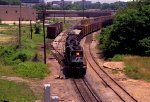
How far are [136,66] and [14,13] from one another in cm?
9853

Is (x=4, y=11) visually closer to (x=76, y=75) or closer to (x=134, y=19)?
(x=134, y=19)

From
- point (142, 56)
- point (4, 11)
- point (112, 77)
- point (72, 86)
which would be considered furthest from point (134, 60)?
point (4, 11)

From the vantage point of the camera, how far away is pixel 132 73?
36.6m

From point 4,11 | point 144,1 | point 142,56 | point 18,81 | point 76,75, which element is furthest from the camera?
point 4,11

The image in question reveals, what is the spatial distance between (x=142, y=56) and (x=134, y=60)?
3.71 m

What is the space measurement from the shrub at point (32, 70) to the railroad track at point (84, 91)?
3.88m

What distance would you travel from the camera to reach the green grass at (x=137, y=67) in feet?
117

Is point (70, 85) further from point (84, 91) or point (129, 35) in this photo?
point (129, 35)

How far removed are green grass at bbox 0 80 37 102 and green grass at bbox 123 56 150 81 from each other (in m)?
10.9

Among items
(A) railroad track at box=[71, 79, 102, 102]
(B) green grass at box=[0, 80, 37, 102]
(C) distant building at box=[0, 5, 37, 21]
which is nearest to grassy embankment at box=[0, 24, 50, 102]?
(B) green grass at box=[0, 80, 37, 102]

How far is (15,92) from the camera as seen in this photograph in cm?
2759

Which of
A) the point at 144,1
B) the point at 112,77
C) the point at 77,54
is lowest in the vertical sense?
the point at 112,77

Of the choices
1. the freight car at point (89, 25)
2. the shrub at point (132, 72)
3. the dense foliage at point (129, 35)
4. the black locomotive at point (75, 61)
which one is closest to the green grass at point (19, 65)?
the black locomotive at point (75, 61)

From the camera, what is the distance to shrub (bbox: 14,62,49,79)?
1406 inches
